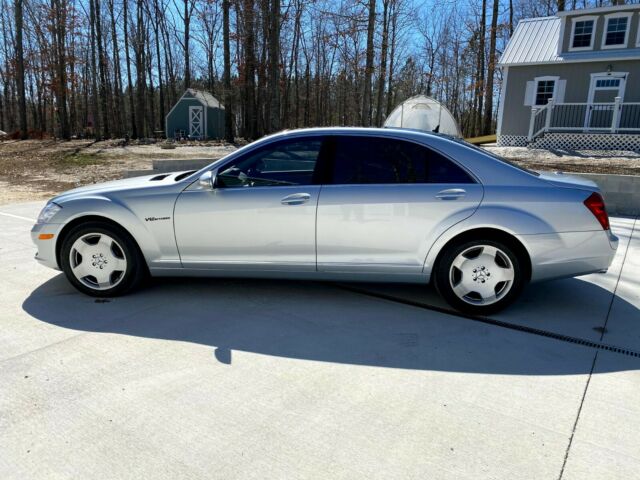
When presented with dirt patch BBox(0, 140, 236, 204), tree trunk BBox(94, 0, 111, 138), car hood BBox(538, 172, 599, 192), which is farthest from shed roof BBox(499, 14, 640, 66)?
tree trunk BBox(94, 0, 111, 138)

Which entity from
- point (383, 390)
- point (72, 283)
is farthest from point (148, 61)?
point (383, 390)

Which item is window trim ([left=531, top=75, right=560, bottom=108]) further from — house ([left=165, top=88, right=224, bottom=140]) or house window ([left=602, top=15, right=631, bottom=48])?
house ([left=165, top=88, right=224, bottom=140])

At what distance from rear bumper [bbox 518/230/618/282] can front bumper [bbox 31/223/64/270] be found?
408 centimetres

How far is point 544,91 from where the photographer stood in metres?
21.5

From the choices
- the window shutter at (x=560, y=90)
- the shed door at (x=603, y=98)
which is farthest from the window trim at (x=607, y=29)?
the window shutter at (x=560, y=90)

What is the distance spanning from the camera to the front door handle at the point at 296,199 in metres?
4.13

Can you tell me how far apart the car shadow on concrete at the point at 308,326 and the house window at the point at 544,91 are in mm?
19350

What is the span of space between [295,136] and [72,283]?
8.09 feet

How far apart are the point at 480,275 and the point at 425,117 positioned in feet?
74.9

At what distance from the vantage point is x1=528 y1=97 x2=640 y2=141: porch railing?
753 inches

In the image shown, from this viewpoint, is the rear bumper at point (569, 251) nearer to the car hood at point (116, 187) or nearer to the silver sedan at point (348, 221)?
the silver sedan at point (348, 221)

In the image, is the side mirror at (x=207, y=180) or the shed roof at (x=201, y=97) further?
the shed roof at (x=201, y=97)

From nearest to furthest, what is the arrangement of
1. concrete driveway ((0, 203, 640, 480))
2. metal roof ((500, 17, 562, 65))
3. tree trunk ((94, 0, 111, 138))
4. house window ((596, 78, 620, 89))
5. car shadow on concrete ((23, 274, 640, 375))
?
concrete driveway ((0, 203, 640, 480)), car shadow on concrete ((23, 274, 640, 375)), house window ((596, 78, 620, 89)), metal roof ((500, 17, 562, 65)), tree trunk ((94, 0, 111, 138))

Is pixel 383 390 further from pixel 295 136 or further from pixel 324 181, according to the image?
pixel 295 136
